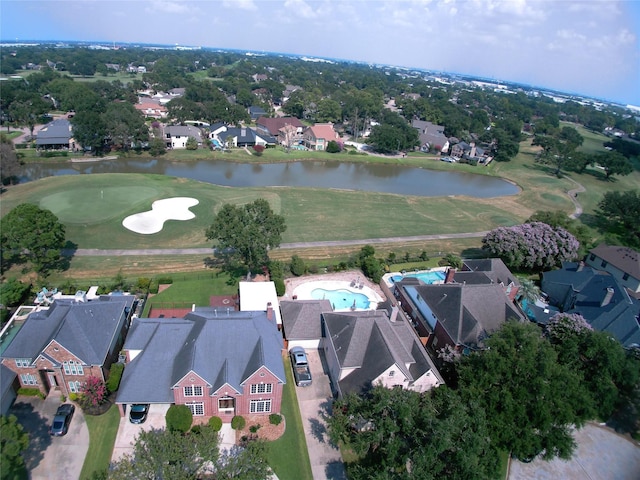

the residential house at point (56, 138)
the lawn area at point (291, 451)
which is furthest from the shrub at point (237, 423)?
the residential house at point (56, 138)

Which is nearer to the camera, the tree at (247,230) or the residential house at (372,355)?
the residential house at (372,355)

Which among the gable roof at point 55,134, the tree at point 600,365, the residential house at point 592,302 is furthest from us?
the gable roof at point 55,134

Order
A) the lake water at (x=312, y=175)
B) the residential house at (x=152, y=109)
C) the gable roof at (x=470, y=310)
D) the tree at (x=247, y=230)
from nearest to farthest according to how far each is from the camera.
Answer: the gable roof at (x=470, y=310) < the tree at (x=247, y=230) < the lake water at (x=312, y=175) < the residential house at (x=152, y=109)

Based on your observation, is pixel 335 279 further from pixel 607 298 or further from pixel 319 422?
pixel 607 298

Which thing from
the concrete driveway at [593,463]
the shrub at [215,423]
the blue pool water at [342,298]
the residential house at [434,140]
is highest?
the concrete driveway at [593,463]

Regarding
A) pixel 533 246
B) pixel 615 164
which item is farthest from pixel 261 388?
pixel 615 164

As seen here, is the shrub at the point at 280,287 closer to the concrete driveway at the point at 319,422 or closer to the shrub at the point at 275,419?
the concrete driveway at the point at 319,422

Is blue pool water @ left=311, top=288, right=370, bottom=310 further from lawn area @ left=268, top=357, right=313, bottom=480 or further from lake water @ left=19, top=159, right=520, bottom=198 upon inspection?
lake water @ left=19, top=159, right=520, bottom=198

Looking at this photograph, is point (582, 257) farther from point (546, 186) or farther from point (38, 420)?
point (38, 420)
